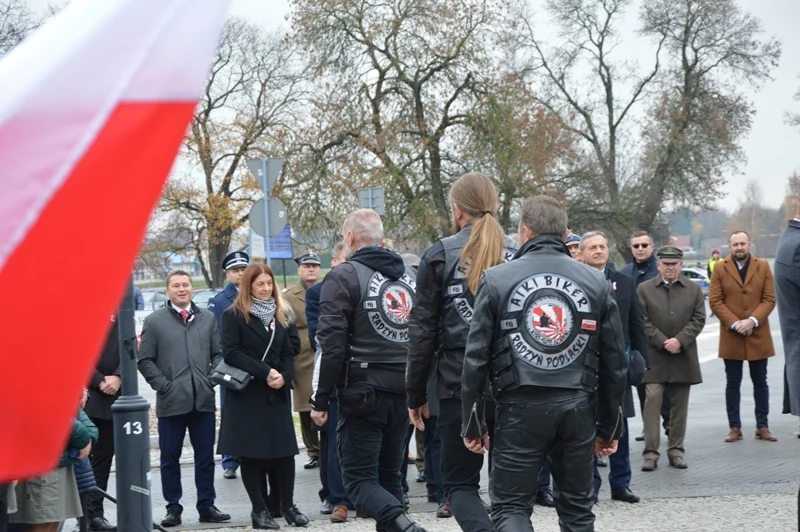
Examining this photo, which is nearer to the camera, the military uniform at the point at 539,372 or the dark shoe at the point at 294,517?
the military uniform at the point at 539,372

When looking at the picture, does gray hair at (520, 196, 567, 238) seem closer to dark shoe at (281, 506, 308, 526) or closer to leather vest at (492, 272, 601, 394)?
leather vest at (492, 272, 601, 394)

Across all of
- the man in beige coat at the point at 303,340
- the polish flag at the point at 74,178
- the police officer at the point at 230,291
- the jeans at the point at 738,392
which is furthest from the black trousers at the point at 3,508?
the jeans at the point at 738,392

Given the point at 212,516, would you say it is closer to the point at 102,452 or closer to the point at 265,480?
the point at 265,480

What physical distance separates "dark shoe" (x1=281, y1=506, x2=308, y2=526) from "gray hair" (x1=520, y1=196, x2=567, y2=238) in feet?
11.8

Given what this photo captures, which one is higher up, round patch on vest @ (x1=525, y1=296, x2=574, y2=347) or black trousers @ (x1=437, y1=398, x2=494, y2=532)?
round patch on vest @ (x1=525, y1=296, x2=574, y2=347)

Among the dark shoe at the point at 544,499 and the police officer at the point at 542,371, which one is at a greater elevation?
the police officer at the point at 542,371

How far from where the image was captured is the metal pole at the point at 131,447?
6.82 m

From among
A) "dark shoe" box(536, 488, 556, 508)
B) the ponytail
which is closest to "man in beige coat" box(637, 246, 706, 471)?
"dark shoe" box(536, 488, 556, 508)

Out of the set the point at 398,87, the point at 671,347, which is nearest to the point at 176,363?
the point at 671,347

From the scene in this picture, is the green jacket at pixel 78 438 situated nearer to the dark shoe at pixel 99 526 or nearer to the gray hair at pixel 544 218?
the dark shoe at pixel 99 526

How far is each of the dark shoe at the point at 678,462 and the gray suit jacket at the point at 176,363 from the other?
167 inches

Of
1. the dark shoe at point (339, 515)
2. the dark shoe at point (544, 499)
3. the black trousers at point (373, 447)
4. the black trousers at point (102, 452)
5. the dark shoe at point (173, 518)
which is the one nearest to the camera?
the black trousers at point (373, 447)

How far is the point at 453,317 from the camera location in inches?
240

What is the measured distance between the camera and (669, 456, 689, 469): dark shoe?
9.97m
